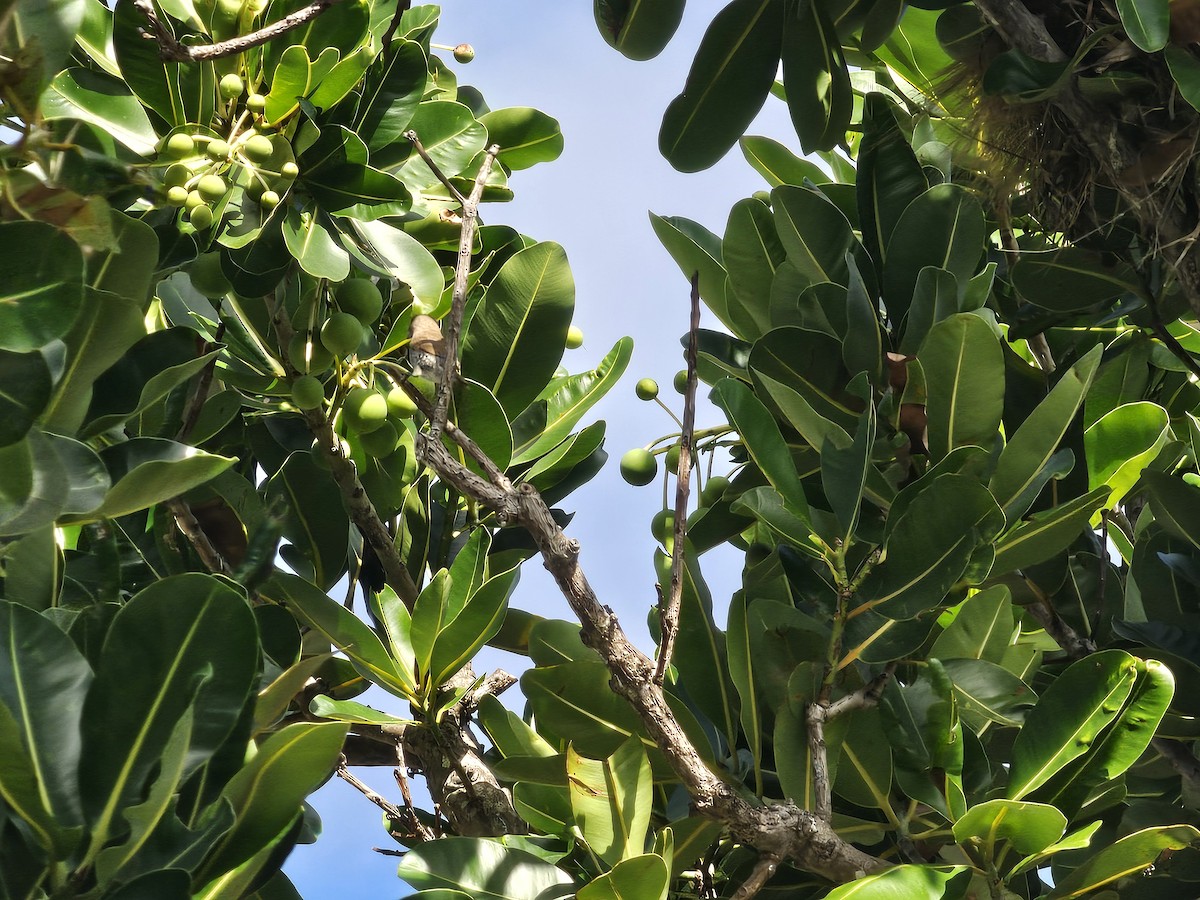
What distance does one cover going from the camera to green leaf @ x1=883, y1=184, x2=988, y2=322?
1.43 m

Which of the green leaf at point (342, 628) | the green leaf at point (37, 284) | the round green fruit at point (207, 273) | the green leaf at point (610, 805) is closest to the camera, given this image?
the green leaf at point (37, 284)

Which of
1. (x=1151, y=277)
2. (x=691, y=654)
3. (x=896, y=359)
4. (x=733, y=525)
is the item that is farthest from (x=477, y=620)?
(x=1151, y=277)

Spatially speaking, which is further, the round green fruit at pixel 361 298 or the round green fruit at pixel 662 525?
the round green fruit at pixel 662 525

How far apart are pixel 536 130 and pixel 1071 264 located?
940 mm

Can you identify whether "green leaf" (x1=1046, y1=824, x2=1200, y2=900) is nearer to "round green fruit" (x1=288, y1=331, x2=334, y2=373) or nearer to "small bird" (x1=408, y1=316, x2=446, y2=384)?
"small bird" (x1=408, y1=316, x2=446, y2=384)

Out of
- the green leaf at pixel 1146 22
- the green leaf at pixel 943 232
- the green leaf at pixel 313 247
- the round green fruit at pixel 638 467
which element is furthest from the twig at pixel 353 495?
the green leaf at pixel 1146 22

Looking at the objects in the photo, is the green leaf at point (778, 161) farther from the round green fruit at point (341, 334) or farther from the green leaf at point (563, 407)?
the round green fruit at point (341, 334)

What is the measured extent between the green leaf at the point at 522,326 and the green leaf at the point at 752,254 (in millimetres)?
239

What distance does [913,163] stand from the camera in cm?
153

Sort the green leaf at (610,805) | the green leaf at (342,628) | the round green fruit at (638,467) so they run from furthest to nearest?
the round green fruit at (638,467), the green leaf at (342,628), the green leaf at (610,805)

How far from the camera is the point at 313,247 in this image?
1410 mm

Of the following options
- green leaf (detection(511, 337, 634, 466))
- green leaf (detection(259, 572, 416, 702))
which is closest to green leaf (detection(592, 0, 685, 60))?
green leaf (detection(511, 337, 634, 466))

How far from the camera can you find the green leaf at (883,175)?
152 centimetres

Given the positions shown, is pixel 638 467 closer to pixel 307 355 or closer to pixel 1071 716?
pixel 307 355
